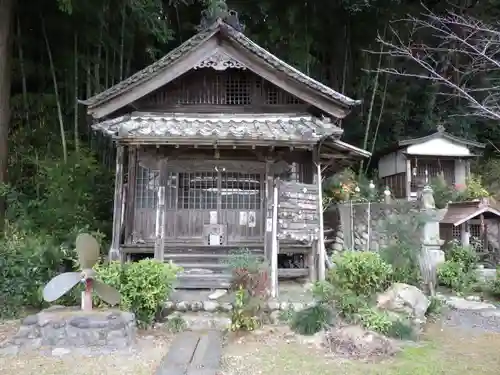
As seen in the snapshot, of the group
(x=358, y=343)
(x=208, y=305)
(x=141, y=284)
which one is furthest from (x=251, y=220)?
(x=358, y=343)

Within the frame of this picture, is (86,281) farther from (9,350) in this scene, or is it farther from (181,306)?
A: (181,306)

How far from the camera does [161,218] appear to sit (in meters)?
9.41

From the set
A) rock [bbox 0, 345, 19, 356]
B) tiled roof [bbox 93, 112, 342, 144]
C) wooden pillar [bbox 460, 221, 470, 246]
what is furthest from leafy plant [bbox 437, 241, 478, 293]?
rock [bbox 0, 345, 19, 356]

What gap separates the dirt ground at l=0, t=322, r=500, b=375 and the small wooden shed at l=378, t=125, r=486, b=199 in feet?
38.0

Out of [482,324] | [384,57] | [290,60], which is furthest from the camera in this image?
[384,57]

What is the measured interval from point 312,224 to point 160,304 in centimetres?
345

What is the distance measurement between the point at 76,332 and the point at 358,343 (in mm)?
4080

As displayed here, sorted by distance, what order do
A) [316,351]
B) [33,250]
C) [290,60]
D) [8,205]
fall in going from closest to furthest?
[316,351], [33,250], [8,205], [290,60]

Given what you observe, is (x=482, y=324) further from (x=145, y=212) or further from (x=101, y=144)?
(x=101, y=144)

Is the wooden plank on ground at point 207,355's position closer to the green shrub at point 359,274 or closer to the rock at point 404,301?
the green shrub at point 359,274

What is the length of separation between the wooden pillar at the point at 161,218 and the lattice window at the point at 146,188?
117cm

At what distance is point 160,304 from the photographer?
24.5 feet

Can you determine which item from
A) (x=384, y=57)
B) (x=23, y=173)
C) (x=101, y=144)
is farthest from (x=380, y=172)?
A: (x=23, y=173)

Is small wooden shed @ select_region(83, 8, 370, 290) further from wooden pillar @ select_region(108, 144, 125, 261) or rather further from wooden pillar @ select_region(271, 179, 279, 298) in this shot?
wooden pillar @ select_region(271, 179, 279, 298)
